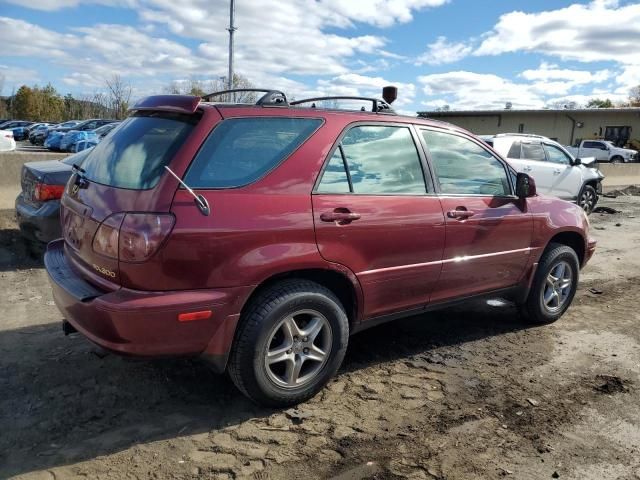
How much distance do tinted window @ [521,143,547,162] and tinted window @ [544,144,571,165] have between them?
23 cm

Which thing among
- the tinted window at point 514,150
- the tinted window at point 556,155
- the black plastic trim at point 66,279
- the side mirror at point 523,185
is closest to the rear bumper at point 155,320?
the black plastic trim at point 66,279

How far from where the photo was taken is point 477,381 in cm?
390

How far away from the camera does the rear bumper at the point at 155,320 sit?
2801mm

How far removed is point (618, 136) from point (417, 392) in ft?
156

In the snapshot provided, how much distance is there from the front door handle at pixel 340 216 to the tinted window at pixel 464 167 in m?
0.94

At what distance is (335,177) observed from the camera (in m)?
3.45

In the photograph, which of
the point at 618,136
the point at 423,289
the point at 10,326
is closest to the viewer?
the point at 423,289

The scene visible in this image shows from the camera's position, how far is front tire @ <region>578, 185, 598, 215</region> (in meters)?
13.3

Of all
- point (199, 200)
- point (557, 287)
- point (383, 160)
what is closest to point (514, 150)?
point (557, 287)

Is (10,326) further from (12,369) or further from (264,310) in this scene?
(264,310)

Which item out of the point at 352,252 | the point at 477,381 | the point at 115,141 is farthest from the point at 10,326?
the point at 477,381

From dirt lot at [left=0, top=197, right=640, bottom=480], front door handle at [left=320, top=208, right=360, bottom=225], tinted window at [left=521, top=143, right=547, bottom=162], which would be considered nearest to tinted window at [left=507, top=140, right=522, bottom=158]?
tinted window at [left=521, top=143, right=547, bottom=162]

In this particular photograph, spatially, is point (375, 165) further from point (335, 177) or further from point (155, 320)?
point (155, 320)

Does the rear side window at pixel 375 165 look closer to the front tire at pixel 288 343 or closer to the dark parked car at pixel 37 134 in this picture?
the front tire at pixel 288 343
